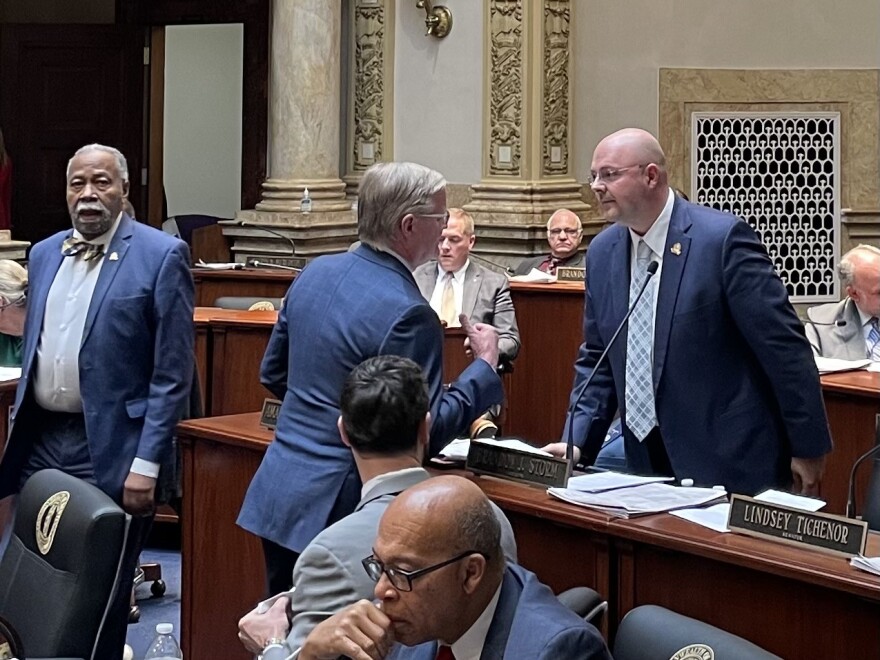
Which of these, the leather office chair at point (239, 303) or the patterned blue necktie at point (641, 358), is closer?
the patterned blue necktie at point (641, 358)

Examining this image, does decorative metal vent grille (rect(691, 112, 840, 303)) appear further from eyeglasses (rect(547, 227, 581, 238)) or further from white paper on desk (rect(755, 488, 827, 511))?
white paper on desk (rect(755, 488, 827, 511))

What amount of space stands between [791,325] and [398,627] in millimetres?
1700

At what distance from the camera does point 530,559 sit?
10.4ft

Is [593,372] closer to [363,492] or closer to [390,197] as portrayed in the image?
[390,197]

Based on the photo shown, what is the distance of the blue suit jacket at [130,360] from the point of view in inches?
155

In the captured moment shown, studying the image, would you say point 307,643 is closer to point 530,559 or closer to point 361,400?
point 361,400

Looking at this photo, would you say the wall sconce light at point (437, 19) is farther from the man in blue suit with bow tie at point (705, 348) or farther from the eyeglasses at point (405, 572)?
the eyeglasses at point (405, 572)

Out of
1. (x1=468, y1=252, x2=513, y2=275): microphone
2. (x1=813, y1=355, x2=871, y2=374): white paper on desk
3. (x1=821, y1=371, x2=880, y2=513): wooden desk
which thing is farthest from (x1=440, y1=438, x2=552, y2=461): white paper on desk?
(x1=468, y1=252, x2=513, y2=275): microphone

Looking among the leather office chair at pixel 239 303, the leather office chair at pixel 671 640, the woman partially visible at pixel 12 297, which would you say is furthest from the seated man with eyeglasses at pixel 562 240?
the leather office chair at pixel 671 640

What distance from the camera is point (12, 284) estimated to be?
4797 millimetres

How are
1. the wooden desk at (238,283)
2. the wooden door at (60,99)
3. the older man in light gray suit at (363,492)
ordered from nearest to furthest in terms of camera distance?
1. the older man in light gray suit at (363,492)
2. the wooden desk at (238,283)
3. the wooden door at (60,99)

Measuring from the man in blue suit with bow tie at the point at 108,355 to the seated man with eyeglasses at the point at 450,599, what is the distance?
1.92 meters

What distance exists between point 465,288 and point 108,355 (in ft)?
9.73

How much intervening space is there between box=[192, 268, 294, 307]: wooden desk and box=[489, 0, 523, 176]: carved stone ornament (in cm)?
224
